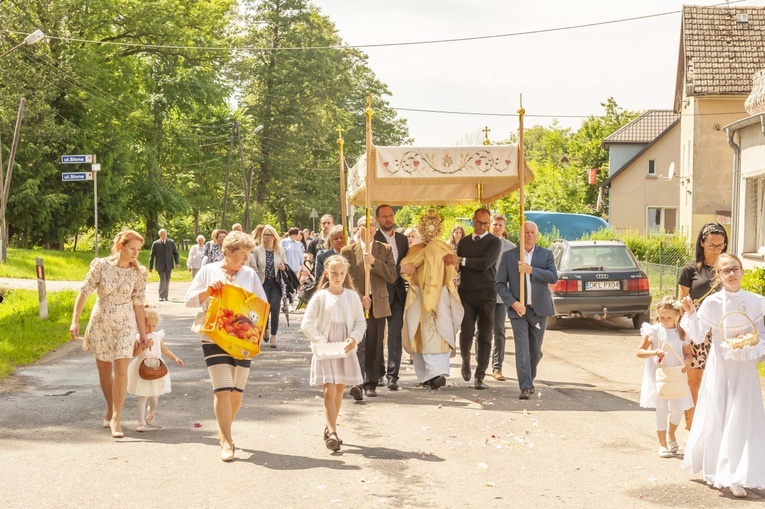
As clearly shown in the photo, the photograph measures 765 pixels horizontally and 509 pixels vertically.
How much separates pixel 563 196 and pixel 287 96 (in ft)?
61.5

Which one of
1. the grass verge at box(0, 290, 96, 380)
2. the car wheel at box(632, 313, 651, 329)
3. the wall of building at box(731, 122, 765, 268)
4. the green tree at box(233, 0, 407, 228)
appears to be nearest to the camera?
the grass verge at box(0, 290, 96, 380)

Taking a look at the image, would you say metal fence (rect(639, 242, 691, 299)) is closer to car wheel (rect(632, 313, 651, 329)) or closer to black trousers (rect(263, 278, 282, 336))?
car wheel (rect(632, 313, 651, 329))

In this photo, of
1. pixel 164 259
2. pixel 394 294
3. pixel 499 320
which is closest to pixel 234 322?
pixel 394 294

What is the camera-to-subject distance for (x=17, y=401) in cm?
1111

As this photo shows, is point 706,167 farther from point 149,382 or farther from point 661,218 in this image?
point 149,382

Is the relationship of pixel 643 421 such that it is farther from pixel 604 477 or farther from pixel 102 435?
pixel 102 435

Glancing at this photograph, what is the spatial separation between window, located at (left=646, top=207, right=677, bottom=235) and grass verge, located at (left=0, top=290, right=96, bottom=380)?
37.1 metres

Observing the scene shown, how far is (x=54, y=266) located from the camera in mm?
42250

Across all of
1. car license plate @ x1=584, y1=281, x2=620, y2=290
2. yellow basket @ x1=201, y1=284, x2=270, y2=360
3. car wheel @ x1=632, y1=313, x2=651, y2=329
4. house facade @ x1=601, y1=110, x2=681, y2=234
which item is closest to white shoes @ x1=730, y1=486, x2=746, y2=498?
yellow basket @ x1=201, y1=284, x2=270, y2=360

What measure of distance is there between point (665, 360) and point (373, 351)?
13.3 feet

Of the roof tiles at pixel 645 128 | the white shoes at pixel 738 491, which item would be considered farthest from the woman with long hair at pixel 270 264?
the roof tiles at pixel 645 128

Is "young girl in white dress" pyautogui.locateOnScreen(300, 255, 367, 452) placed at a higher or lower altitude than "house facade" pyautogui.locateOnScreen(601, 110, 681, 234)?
lower

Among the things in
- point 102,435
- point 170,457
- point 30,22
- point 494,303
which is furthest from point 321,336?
point 30,22

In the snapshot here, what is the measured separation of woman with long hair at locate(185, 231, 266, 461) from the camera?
26.4ft
